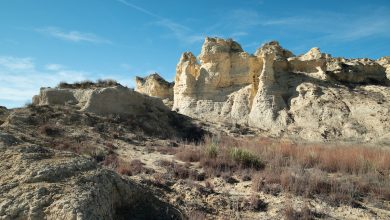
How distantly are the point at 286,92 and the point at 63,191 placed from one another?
80.2ft

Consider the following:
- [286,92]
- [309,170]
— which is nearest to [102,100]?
[286,92]

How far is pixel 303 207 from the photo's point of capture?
7383mm

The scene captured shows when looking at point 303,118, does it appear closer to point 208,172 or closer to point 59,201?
point 208,172

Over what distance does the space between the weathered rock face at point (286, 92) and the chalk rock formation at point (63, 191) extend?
19.1m

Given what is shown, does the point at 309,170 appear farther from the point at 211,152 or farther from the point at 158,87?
the point at 158,87

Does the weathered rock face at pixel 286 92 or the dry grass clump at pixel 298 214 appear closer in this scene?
the dry grass clump at pixel 298 214

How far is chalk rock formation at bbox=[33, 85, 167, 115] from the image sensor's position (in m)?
22.7

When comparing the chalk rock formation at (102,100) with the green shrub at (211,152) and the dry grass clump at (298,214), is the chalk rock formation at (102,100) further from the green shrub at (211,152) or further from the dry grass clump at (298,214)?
the dry grass clump at (298,214)

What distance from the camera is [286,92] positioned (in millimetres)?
28344

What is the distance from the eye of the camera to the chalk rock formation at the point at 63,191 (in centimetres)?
505

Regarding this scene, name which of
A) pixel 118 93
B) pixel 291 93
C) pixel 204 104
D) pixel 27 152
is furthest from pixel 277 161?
pixel 204 104

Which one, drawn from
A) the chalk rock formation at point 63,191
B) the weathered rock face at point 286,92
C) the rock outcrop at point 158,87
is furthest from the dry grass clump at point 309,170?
the rock outcrop at point 158,87

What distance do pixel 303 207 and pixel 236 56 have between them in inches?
949

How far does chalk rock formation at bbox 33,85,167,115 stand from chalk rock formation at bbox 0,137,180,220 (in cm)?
1604
